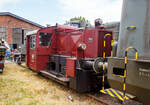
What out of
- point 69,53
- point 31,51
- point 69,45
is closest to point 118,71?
point 69,53

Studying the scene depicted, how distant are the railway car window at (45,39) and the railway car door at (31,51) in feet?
1.42

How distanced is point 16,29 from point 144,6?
18.2 metres

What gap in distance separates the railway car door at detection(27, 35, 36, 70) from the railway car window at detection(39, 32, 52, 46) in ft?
1.42

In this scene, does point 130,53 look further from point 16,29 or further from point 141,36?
point 16,29

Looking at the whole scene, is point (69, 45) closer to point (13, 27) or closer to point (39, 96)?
point (39, 96)

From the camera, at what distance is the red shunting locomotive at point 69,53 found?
176 inches

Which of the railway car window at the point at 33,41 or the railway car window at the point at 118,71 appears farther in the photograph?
the railway car window at the point at 33,41

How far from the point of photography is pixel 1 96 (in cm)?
441

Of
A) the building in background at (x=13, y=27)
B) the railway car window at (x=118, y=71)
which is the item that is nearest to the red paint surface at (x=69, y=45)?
the railway car window at (x=118, y=71)

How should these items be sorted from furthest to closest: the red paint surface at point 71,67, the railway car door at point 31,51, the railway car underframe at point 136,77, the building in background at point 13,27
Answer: the building in background at point 13,27 → the railway car door at point 31,51 → the red paint surface at point 71,67 → the railway car underframe at point 136,77

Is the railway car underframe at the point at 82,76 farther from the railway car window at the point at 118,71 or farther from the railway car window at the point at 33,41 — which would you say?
the railway car window at the point at 33,41

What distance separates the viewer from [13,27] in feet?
59.5

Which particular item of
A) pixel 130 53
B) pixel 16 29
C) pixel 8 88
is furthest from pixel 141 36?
pixel 16 29

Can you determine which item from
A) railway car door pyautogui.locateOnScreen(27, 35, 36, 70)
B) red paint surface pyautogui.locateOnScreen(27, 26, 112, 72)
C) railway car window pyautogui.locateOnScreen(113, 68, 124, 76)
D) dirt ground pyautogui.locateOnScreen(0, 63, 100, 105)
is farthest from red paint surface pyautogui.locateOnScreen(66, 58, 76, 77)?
railway car door pyautogui.locateOnScreen(27, 35, 36, 70)
